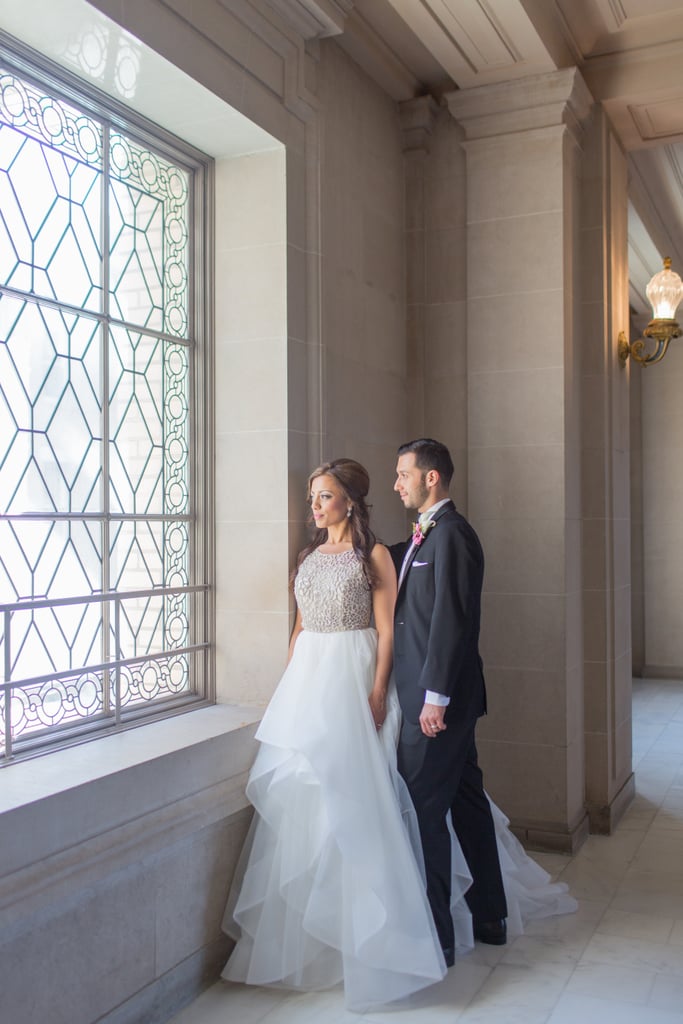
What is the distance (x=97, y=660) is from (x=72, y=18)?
1.99 m

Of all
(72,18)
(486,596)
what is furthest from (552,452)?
(72,18)

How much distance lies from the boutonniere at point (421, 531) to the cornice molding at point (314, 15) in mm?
1966

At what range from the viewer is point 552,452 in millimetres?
4648

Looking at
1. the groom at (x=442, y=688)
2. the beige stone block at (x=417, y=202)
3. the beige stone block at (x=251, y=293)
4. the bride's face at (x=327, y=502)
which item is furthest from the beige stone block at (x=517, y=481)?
the beige stone block at (x=251, y=293)

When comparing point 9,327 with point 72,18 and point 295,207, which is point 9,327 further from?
point 295,207

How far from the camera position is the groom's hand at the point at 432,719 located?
336 cm

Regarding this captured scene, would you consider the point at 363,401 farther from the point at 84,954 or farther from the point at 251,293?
the point at 84,954

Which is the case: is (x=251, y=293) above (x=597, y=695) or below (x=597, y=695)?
above

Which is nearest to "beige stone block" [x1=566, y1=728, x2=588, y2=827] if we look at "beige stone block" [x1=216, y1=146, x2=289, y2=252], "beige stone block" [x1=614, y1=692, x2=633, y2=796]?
"beige stone block" [x1=614, y1=692, x2=633, y2=796]

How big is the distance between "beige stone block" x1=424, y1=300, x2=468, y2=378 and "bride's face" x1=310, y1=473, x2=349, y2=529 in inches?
60.4

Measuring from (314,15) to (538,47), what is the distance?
3.69ft

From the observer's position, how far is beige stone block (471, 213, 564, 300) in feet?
15.3

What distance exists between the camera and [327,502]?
11.8ft

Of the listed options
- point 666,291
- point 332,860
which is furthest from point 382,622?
point 666,291
